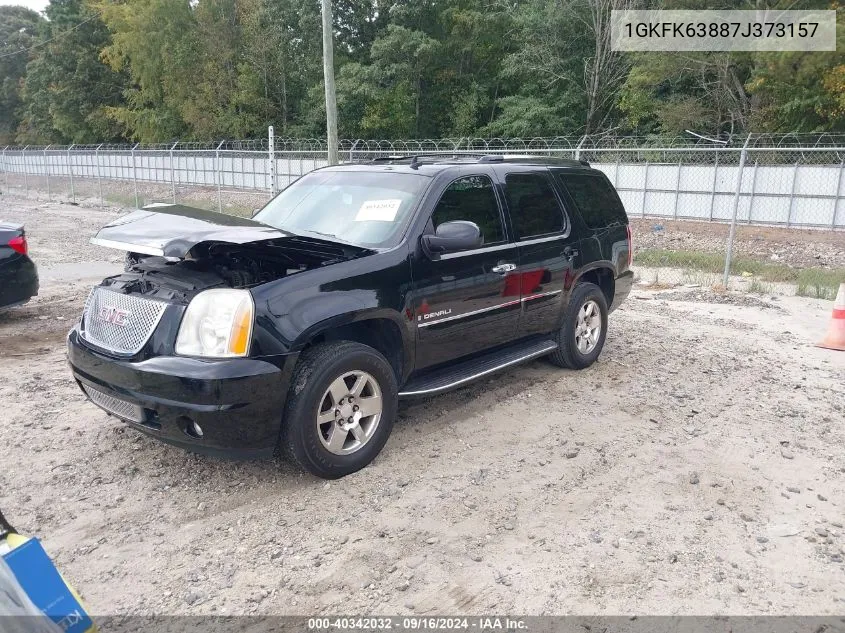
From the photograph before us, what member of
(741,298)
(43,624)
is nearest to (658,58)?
(741,298)

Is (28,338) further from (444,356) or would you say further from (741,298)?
(741,298)

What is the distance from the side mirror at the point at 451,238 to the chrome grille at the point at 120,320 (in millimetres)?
1690

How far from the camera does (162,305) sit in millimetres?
3779

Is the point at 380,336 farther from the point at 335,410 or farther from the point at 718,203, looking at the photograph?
the point at 718,203

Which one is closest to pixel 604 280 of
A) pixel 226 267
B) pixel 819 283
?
pixel 226 267

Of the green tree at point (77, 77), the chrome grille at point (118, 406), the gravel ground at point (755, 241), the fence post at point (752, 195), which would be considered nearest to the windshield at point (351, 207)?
the chrome grille at point (118, 406)

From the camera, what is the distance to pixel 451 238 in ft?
14.6

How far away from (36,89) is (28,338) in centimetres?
6274

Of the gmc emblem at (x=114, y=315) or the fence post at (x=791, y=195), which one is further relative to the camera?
the fence post at (x=791, y=195)

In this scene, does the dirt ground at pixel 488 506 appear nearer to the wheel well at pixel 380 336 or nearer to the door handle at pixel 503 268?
the wheel well at pixel 380 336

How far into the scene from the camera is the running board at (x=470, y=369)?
4559 mm

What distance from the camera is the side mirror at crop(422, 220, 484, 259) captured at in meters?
4.46

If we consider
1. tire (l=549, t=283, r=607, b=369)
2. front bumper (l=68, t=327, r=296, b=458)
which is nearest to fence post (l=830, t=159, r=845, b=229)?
tire (l=549, t=283, r=607, b=369)

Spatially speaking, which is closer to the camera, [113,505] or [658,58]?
[113,505]
